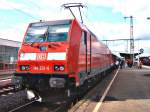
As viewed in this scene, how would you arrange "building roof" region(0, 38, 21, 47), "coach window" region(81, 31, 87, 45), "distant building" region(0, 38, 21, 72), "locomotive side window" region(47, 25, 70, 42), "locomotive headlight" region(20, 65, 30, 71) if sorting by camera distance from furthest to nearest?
1. "building roof" region(0, 38, 21, 47)
2. "distant building" region(0, 38, 21, 72)
3. "coach window" region(81, 31, 87, 45)
4. "locomotive side window" region(47, 25, 70, 42)
5. "locomotive headlight" region(20, 65, 30, 71)

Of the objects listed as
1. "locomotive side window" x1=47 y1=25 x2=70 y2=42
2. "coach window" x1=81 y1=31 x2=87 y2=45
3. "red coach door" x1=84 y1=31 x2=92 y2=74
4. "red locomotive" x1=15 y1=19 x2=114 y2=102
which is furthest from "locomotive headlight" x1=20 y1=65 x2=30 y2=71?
"red coach door" x1=84 y1=31 x2=92 y2=74

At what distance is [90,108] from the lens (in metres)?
12.8

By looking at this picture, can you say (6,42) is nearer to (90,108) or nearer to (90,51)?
(90,51)

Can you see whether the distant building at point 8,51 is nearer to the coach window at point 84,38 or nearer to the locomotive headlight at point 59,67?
the coach window at point 84,38

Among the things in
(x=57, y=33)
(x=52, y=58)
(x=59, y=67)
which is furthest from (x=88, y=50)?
(x=59, y=67)

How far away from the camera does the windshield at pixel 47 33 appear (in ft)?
46.2

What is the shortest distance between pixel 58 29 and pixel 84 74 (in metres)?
2.26

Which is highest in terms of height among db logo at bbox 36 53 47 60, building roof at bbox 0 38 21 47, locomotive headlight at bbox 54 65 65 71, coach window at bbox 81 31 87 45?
building roof at bbox 0 38 21 47

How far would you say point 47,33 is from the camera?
1445 centimetres

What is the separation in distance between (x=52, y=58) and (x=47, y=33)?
4.48 feet

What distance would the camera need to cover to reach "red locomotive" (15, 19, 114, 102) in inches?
524

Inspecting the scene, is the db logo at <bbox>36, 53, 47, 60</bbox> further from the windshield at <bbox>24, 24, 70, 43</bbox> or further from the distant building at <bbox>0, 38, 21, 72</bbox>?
the distant building at <bbox>0, 38, 21, 72</bbox>

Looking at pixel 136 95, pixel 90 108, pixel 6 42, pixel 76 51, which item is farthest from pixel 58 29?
pixel 6 42

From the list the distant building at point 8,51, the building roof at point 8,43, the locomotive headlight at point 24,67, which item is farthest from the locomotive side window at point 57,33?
the building roof at point 8,43
